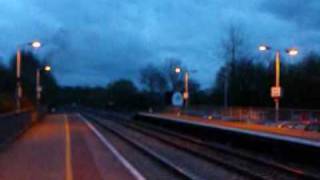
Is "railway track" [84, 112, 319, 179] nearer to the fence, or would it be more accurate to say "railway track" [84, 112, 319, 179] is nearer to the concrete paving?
the concrete paving

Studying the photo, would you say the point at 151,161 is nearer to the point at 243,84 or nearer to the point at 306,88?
the point at 306,88

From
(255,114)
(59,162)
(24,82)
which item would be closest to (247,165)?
(59,162)

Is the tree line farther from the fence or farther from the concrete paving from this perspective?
the fence

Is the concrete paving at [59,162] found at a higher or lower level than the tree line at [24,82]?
lower

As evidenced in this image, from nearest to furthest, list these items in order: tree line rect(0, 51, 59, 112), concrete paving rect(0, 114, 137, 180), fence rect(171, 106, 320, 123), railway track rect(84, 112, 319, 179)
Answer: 1. concrete paving rect(0, 114, 137, 180)
2. railway track rect(84, 112, 319, 179)
3. fence rect(171, 106, 320, 123)
4. tree line rect(0, 51, 59, 112)

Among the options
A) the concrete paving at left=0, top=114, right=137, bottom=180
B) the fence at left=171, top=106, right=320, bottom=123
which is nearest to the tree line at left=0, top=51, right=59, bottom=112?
the concrete paving at left=0, top=114, right=137, bottom=180

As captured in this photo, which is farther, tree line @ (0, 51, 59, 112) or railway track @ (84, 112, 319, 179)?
tree line @ (0, 51, 59, 112)

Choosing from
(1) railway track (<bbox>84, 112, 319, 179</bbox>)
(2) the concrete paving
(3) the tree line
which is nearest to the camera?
(2) the concrete paving

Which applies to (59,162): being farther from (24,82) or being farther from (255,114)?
(24,82)

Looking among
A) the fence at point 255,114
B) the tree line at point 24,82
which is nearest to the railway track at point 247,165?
the fence at point 255,114

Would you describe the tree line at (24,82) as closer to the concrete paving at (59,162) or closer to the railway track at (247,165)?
the concrete paving at (59,162)

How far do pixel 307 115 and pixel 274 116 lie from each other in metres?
6.96

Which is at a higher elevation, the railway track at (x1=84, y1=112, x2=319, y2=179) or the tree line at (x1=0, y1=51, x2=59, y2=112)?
the tree line at (x1=0, y1=51, x2=59, y2=112)

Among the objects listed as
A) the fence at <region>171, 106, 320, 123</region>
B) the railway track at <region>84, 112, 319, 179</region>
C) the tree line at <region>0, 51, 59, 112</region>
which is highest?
the tree line at <region>0, 51, 59, 112</region>
